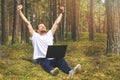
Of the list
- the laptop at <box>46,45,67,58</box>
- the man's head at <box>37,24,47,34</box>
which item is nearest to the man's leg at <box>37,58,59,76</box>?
the laptop at <box>46,45,67,58</box>

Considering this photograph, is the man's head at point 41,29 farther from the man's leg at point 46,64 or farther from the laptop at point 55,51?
the man's leg at point 46,64

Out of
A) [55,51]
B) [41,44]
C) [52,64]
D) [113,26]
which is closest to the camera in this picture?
[55,51]

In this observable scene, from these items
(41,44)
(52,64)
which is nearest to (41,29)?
(41,44)

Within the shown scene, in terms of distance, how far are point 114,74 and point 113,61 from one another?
7.93 feet

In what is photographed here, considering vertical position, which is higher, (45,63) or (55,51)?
(55,51)

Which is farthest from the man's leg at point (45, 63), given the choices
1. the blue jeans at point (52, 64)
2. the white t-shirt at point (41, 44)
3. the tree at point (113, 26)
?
the tree at point (113, 26)

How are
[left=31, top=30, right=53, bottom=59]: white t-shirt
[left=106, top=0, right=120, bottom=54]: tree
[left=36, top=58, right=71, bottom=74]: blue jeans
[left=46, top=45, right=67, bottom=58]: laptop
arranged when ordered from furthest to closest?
[left=106, top=0, right=120, bottom=54]: tree
[left=36, top=58, right=71, bottom=74]: blue jeans
[left=31, top=30, right=53, bottom=59]: white t-shirt
[left=46, top=45, right=67, bottom=58]: laptop

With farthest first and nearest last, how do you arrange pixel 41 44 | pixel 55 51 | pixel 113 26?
pixel 113 26
pixel 41 44
pixel 55 51

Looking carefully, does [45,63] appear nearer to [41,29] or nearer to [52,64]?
[52,64]

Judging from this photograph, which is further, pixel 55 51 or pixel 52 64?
pixel 52 64

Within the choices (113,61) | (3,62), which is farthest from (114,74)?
(3,62)

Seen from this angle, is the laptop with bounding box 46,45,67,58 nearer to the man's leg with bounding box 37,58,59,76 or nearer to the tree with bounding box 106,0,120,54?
the man's leg with bounding box 37,58,59,76

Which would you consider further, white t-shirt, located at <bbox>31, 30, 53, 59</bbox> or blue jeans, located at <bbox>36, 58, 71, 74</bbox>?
blue jeans, located at <bbox>36, 58, 71, 74</bbox>

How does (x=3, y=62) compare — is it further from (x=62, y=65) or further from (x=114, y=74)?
(x=62, y=65)
